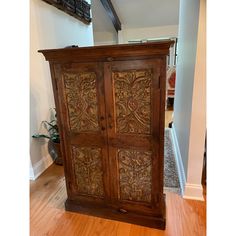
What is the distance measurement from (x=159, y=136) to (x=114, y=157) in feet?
1.30

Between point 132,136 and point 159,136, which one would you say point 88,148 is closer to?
point 132,136

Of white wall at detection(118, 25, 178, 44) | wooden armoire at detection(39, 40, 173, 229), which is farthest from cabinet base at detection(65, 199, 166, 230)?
white wall at detection(118, 25, 178, 44)

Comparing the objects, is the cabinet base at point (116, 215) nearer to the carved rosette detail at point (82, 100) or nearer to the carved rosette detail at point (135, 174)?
the carved rosette detail at point (135, 174)

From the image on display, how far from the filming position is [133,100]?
49.3 inches

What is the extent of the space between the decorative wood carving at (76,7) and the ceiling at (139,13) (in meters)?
1.91

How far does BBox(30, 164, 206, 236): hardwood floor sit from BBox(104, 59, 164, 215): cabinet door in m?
0.16

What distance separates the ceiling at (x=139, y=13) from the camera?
522 centimetres

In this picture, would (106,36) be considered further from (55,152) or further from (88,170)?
(88,170)

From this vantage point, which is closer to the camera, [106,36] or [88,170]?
[88,170]

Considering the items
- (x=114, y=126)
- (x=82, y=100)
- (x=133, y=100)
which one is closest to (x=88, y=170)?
(x=114, y=126)

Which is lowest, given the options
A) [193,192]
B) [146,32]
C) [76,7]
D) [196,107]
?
[193,192]

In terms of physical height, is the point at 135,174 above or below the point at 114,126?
below

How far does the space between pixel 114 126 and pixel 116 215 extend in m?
0.79

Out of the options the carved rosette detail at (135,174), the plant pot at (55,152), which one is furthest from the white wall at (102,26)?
the carved rosette detail at (135,174)
